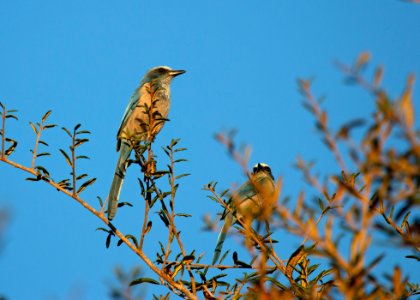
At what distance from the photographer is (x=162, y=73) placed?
8453 mm

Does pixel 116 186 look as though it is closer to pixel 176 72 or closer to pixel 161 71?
pixel 176 72

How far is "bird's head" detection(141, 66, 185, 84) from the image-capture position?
8.15 metres

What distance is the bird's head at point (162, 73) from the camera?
26.7 feet

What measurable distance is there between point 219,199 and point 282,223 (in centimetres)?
119

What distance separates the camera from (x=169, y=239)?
105 inches

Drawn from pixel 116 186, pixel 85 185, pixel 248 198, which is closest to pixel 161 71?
pixel 116 186

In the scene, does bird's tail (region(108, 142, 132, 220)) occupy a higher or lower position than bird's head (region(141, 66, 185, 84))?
lower

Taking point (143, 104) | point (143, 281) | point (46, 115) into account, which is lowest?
point (143, 281)

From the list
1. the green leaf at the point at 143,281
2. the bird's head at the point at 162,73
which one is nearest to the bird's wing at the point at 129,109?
the bird's head at the point at 162,73

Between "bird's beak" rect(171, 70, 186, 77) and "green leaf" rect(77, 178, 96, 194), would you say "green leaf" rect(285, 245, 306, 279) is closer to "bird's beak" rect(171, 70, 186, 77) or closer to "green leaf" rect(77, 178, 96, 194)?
"green leaf" rect(77, 178, 96, 194)

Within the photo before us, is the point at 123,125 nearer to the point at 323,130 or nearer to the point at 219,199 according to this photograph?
the point at 219,199

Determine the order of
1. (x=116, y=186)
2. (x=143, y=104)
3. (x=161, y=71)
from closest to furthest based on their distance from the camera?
(x=116, y=186)
(x=143, y=104)
(x=161, y=71)

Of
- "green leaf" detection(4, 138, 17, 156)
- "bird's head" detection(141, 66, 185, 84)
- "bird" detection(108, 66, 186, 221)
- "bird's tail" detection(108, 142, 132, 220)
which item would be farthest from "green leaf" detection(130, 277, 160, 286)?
Result: "bird's head" detection(141, 66, 185, 84)

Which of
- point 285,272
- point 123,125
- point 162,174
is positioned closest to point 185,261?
point 285,272
